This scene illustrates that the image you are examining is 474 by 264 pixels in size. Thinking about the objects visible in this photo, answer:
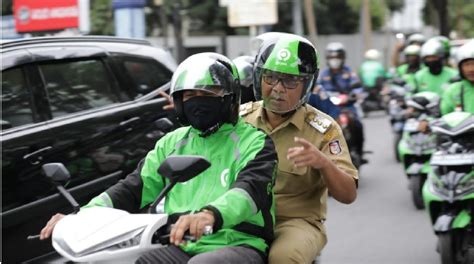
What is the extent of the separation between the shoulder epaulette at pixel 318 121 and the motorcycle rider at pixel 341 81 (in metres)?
7.10

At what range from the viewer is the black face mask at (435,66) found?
10.7 metres

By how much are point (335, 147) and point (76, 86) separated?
265cm

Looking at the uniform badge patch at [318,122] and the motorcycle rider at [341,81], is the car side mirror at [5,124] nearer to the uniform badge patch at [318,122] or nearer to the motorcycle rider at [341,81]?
the uniform badge patch at [318,122]

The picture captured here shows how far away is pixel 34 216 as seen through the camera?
530 centimetres

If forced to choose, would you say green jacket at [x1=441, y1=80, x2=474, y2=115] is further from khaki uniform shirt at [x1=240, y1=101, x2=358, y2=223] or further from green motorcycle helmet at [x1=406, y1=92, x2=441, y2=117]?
khaki uniform shirt at [x1=240, y1=101, x2=358, y2=223]

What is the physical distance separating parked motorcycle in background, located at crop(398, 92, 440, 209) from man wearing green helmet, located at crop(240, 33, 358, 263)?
15.2 feet

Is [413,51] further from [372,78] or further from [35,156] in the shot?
[35,156]

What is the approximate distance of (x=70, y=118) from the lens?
5816mm

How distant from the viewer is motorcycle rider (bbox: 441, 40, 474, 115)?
714cm

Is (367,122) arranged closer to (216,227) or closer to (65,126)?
(65,126)

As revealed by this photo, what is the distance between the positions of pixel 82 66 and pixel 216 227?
11.0 feet

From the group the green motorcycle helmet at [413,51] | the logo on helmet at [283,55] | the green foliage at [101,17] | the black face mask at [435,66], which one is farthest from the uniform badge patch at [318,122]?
the green foliage at [101,17]

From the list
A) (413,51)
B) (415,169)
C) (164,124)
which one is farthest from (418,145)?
(164,124)

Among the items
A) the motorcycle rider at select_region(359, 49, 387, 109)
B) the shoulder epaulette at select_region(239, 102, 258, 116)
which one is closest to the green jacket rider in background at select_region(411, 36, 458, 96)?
the shoulder epaulette at select_region(239, 102, 258, 116)
